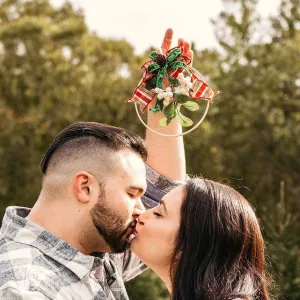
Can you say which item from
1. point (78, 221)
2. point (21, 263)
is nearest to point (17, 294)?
point (21, 263)

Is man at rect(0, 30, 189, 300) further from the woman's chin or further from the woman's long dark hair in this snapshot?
the woman's long dark hair

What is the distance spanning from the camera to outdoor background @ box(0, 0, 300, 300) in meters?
15.8

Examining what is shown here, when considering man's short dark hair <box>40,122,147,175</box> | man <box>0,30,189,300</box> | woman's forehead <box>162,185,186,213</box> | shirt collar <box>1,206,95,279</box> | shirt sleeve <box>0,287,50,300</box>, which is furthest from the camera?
man's short dark hair <box>40,122,147,175</box>

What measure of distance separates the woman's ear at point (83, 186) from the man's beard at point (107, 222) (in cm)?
5

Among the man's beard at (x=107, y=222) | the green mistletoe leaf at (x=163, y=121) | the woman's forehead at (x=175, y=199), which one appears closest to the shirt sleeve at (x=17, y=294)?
the man's beard at (x=107, y=222)

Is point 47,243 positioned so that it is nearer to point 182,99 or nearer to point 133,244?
point 133,244

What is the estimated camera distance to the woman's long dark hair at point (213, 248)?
2.88m

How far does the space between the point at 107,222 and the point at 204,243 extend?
1.40 feet

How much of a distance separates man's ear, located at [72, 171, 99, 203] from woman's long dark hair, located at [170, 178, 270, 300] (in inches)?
15.7

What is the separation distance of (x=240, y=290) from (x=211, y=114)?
1401 cm

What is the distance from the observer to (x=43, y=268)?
106 inches

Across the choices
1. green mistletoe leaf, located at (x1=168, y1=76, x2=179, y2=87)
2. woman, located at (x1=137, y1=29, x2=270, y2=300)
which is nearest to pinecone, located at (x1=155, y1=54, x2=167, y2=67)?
green mistletoe leaf, located at (x1=168, y1=76, x2=179, y2=87)

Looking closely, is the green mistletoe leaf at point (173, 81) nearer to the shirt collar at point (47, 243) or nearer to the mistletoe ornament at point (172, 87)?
the mistletoe ornament at point (172, 87)

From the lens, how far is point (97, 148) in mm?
3066
